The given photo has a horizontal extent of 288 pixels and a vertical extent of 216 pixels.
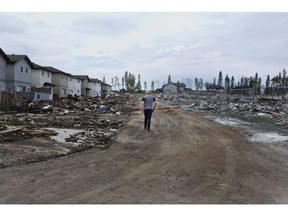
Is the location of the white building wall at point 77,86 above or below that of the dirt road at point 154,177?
above

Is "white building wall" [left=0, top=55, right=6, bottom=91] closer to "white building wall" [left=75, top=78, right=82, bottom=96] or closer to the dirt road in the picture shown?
"white building wall" [left=75, top=78, right=82, bottom=96]

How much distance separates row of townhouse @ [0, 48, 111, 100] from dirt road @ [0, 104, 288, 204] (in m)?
32.7

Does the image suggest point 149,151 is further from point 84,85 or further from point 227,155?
point 84,85

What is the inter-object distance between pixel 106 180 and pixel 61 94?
50212mm

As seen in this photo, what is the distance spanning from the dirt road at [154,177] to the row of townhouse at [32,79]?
32680 mm

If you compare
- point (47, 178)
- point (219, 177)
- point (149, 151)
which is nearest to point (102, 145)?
point (149, 151)

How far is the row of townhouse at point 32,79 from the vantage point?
36969 mm

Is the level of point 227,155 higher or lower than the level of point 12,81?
lower

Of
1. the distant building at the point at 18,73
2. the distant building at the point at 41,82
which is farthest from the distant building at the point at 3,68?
the distant building at the point at 41,82

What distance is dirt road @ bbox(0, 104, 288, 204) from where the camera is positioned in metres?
4.47

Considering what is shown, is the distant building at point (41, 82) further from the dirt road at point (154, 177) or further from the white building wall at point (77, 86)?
the dirt road at point (154, 177)

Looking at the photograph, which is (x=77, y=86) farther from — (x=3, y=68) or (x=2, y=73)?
(x=2, y=73)

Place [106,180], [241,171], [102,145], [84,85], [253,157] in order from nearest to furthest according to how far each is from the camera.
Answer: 1. [106,180]
2. [241,171]
3. [253,157]
4. [102,145]
5. [84,85]

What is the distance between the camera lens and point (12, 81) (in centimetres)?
3725
